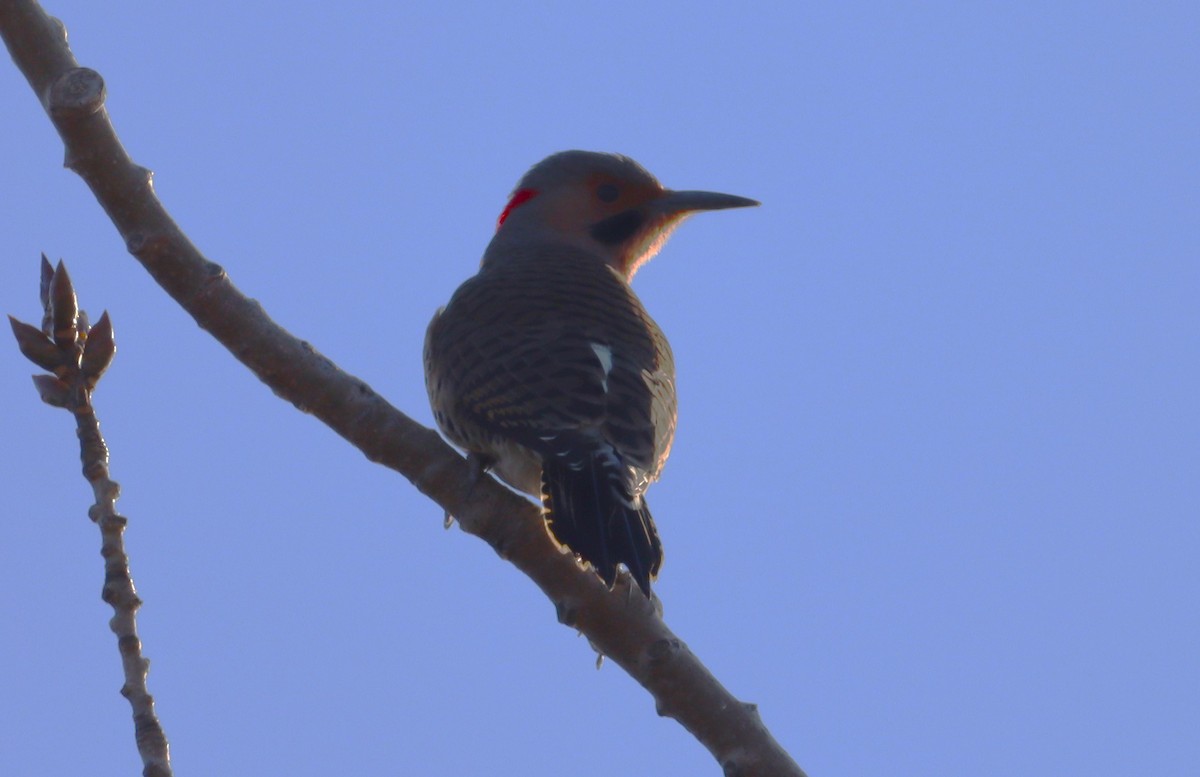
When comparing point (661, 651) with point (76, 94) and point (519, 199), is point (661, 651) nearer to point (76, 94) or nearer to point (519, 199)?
point (76, 94)


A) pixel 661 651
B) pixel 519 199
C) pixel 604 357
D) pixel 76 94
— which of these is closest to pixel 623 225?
pixel 519 199

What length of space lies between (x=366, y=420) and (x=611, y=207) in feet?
10.6

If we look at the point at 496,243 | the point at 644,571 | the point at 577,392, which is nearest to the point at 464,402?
the point at 577,392

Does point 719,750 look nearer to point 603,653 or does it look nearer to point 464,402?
point 603,653

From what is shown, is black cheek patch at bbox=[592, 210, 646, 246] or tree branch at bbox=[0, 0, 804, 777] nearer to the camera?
tree branch at bbox=[0, 0, 804, 777]

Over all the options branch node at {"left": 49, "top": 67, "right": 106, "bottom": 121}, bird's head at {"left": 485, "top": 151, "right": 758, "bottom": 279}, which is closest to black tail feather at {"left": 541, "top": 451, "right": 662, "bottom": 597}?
branch node at {"left": 49, "top": 67, "right": 106, "bottom": 121}

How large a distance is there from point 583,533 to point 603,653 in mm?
287

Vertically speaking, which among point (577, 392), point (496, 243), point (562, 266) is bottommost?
point (577, 392)

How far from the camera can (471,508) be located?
396cm

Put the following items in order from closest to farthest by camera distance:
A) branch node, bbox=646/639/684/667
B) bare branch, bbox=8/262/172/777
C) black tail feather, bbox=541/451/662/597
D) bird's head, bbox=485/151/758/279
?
bare branch, bbox=8/262/172/777
branch node, bbox=646/639/684/667
black tail feather, bbox=541/451/662/597
bird's head, bbox=485/151/758/279

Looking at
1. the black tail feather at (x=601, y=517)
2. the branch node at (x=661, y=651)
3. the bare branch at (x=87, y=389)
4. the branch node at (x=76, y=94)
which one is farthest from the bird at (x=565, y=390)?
the branch node at (x=76, y=94)

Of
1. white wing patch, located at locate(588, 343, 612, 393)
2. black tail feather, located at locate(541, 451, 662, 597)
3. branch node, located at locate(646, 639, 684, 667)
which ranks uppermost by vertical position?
white wing patch, located at locate(588, 343, 612, 393)

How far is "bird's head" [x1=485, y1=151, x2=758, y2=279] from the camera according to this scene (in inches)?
270

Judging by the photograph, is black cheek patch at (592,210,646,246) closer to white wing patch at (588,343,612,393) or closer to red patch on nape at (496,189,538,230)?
red patch on nape at (496,189,538,230)
